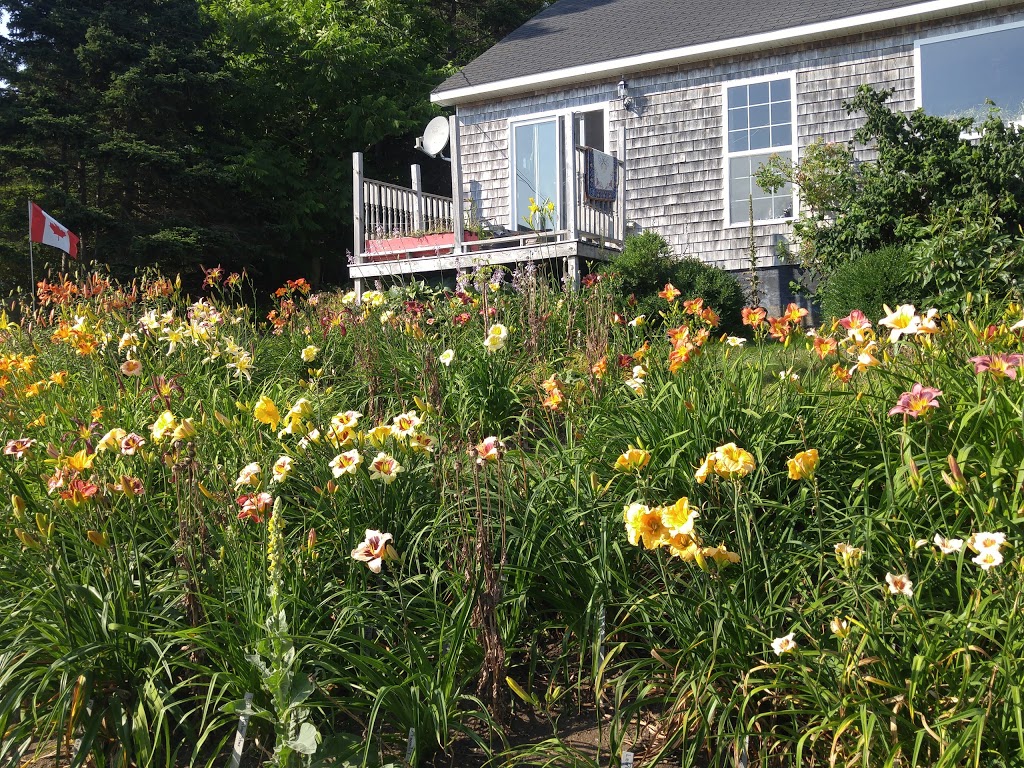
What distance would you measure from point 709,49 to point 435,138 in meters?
4.70

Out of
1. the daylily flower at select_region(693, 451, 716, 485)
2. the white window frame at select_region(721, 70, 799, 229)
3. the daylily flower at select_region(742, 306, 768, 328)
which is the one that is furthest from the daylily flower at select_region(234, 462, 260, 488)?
the white window frame at select_region(721, 70, 799, 229)

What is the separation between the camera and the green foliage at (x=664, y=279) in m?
9.54

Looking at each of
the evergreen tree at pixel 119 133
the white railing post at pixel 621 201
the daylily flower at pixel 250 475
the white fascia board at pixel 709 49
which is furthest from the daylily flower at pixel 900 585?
the evergreen tree at pixel 119 133

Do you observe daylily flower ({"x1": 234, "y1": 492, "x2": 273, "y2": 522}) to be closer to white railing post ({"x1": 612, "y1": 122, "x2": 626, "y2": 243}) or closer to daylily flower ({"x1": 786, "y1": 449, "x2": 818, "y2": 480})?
daylily flower ({"x1": 786, "y1": 449, "x2": 818, "y2": 480})

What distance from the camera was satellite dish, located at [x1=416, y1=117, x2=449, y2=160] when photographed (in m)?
14.6

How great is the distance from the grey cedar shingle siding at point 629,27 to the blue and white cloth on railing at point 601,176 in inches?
64.7

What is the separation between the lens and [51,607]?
8.54 feet

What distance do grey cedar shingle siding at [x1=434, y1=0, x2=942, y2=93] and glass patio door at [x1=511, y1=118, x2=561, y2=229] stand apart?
852 millimetres

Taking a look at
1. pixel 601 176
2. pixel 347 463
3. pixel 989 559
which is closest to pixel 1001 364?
pixel 989 559

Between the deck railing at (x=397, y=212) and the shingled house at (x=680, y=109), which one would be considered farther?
the deck railing at (x=397, y=212)

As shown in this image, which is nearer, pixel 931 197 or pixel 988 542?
pixel 988 542

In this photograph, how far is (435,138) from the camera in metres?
14.8

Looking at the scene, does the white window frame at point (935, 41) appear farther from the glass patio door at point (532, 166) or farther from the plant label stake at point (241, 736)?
the plant label stake at point (241, 736)

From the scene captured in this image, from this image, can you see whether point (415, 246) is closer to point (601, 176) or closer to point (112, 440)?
point (601, 176)
